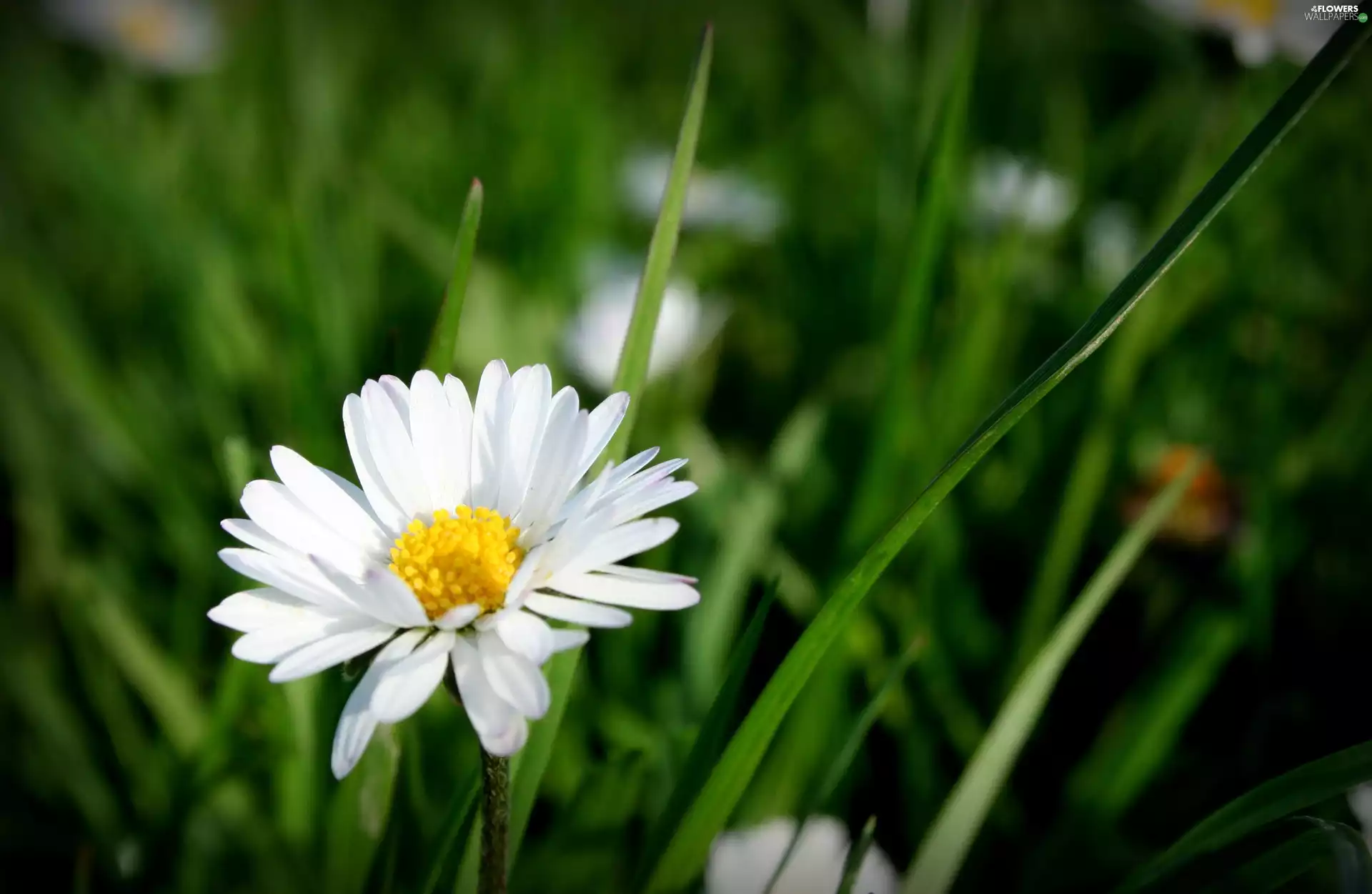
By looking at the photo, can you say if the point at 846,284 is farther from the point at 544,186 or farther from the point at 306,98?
the point at 306,98

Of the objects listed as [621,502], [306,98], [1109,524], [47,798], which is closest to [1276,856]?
[621,502]

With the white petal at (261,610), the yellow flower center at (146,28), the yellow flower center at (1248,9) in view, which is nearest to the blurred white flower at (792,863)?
the white petal at (261,610)

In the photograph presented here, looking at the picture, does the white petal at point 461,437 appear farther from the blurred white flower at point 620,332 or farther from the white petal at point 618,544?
the blurred white flower at point 620,332

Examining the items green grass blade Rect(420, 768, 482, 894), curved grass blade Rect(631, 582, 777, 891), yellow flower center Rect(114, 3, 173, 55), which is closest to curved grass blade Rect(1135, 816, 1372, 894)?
curved grass blade Rect(631, 582, 777, 891)

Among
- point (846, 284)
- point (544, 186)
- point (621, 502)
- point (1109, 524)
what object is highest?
point (544, 186)

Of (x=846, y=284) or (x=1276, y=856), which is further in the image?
(x=846, y=284)
